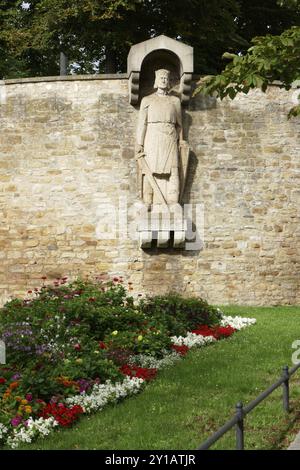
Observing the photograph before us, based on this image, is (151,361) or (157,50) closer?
(151,361)

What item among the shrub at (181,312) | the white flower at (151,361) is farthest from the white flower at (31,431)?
the shrub at (181,312)

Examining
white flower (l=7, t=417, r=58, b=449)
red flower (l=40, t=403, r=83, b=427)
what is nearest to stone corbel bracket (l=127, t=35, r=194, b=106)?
red flower (l=40, t=403, r=83, b=427)

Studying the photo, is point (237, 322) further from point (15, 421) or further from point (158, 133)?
point (15, 421)

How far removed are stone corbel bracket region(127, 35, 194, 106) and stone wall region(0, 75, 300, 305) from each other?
458 millimetres


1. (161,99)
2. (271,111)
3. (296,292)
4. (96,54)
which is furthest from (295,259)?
(96,54)

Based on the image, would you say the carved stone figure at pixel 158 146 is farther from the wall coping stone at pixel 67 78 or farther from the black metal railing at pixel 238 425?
the black metal railing at pixel 238 425

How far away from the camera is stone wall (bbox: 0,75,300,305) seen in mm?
12688

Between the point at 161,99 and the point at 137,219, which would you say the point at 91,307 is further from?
the point at 161,99

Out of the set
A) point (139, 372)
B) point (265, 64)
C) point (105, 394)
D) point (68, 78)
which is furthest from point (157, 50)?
point (105, 394)

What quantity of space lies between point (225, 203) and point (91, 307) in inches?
189

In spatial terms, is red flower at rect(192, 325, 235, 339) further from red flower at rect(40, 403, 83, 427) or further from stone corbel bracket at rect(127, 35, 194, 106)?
stone corbel bracket at rect(127, 35, 194, 106)

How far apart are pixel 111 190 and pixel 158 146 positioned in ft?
4.10

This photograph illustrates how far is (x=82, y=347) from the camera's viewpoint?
739 centimetres

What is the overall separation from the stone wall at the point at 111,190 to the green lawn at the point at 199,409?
407cm
